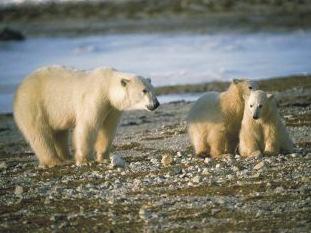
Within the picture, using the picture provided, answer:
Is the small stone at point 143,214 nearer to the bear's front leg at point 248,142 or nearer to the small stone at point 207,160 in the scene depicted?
the small stone at point 207,160

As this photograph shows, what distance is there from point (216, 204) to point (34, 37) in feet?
162

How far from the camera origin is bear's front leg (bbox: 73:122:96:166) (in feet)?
43.4

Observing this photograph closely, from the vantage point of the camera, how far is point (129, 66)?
34.7 meters

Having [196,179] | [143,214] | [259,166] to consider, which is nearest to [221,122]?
[259,166]

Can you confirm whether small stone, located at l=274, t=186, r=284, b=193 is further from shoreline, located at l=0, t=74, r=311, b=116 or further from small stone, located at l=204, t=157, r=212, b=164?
shoreline, located at l=0, t=74, r=311, b=116

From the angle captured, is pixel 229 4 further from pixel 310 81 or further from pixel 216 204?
pixel 216 204

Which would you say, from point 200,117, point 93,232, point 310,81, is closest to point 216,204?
point 93,232

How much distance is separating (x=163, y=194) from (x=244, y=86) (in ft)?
11.1

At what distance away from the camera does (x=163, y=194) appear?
10891 mm

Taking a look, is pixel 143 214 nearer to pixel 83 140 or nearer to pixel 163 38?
pixel 83 140

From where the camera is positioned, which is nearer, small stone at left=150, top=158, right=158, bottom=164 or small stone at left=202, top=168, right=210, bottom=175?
small stone at left=202, top=168, right=210, bottom=175

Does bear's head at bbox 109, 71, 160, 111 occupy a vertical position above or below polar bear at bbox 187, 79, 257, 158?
above

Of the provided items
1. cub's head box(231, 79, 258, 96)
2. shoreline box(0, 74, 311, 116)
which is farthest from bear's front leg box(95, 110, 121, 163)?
shoreline box(0, 74, 311, 116)

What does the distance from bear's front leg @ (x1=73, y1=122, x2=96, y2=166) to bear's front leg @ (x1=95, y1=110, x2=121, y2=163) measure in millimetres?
279
